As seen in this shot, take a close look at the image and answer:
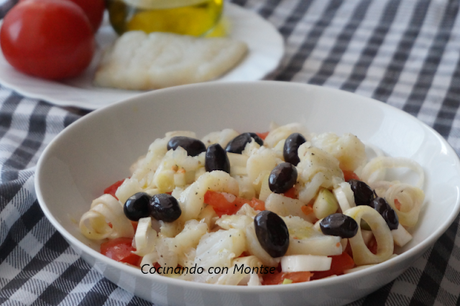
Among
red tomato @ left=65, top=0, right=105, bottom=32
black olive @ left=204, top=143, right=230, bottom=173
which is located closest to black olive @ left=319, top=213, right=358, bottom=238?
black olive @ left=204, top=143, right=230, bottom=173

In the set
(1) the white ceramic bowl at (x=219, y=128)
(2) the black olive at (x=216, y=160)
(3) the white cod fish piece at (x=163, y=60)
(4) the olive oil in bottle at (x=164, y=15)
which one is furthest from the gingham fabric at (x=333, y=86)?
(4) the olive oil in bottle at (x=164, y=15)

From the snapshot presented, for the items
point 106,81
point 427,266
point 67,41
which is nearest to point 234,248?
point 427,266

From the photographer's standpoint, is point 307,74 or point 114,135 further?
point 307,74

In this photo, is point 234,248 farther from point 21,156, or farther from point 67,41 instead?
point 67,41

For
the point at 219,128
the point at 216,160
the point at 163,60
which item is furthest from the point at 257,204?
the point at 163,60

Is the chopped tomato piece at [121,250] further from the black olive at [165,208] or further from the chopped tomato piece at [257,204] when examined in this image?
the chopped tomato piece at [257,204]

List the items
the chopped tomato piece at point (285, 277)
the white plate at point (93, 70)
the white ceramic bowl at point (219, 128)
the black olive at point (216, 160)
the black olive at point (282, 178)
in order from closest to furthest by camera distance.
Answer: the white ceramic bowl at point (219, 128)
the chopped tomato piece at point (285, 277)
the black olive at point (282, 178)
the black olive at point (216, 160)
the white plate at point (93, 70)
